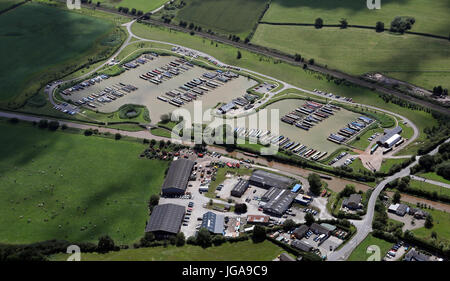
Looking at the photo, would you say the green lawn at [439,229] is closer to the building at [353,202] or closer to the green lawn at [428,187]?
the green lawn at [428,187]

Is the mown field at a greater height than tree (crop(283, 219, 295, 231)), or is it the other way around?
the mown field

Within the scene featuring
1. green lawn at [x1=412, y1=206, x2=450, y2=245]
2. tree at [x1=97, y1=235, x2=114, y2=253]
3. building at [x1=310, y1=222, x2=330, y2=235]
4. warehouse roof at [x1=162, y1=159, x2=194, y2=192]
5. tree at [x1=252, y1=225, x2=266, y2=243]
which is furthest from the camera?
warehouse roof at [x1=162, y1=159, x2=194, y2=192]

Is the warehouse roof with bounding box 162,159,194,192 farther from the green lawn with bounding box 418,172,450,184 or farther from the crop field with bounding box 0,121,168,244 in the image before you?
the green lawn with bounding box 418,172,450,184

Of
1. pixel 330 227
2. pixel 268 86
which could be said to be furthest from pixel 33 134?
pixel 330 227

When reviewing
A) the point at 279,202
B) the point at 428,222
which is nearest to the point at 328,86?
the point at 279,202

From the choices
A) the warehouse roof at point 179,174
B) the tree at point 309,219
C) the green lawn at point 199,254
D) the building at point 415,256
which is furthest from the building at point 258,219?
the building at point 415,256

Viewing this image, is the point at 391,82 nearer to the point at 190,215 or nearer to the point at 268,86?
the point at 268,86

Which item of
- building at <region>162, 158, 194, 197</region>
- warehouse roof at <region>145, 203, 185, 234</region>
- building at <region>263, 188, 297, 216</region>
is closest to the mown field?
building at <region>263, 188, 297, 216</region>
